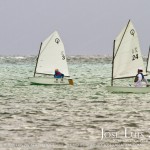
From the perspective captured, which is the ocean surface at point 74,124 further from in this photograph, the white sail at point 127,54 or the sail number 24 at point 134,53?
the sail number 24 at point 134,53

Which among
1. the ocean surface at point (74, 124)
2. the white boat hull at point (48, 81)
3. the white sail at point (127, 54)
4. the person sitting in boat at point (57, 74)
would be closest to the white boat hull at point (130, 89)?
the white sail at point (127, 54)

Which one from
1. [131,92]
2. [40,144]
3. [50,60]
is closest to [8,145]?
[40,144]

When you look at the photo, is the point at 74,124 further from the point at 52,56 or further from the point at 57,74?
the point at 52,56

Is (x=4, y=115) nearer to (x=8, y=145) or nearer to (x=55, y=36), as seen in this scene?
(x=8, y=145)

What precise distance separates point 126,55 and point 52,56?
1151 centimetres

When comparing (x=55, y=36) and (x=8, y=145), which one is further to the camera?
(x=55, y=36)

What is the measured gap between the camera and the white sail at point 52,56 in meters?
44.8

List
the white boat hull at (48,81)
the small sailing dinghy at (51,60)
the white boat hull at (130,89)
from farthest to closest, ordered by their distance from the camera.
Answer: the small sailing dinghy at (51,60)
the white boat hull at (48,81)
the white boat hull at (130,89)

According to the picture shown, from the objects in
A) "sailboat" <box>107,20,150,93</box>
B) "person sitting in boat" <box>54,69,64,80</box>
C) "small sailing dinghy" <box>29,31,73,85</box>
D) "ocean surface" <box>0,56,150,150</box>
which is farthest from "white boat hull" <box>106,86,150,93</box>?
"small sailing dinghy" <box>29,31,73,85</box>

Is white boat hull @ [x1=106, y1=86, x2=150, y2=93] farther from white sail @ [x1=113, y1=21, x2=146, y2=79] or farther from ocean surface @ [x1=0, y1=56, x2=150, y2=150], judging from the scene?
ocean surface @ [x1=0, y1=56, x2=150, y2=150]

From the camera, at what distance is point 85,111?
76.6ft

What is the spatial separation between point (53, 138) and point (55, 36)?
31.0m

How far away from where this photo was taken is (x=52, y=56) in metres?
45.8

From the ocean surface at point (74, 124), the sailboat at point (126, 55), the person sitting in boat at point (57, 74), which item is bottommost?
the ocean surface at point (74, 124)
